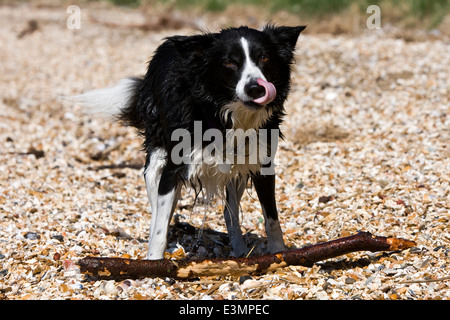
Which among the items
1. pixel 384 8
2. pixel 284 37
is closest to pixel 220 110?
pixel 284 37

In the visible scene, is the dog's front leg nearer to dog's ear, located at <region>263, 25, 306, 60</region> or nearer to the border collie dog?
the border collie dog

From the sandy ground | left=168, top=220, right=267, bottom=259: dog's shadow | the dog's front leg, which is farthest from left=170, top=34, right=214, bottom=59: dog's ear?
left=168, top=220, right=267, bottom=259: dog's shadow

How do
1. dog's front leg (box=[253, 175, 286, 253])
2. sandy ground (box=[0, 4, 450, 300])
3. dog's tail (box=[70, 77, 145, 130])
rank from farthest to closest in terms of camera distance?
1. dog's tail (box=[70, 77, 145, 130])
2. dog's front leg (box=[253, 175, 286, 253])
3. sandy ground (box=[0, 4, 450, 300])

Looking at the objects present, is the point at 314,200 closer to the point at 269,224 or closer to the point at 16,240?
the point at 269,224

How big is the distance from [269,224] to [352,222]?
70cm

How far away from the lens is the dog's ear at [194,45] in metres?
3.88

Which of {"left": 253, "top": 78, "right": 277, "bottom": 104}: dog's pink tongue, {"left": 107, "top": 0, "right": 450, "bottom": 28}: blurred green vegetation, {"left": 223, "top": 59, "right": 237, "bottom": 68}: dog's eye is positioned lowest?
{"left": 253, "top": 78, "right": 277, "bottom": 104}: dog's pink tongue

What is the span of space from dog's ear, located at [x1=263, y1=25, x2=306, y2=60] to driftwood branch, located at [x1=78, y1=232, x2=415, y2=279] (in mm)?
1274

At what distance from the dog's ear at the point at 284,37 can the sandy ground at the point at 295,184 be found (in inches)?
50.0

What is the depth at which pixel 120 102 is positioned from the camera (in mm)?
5043

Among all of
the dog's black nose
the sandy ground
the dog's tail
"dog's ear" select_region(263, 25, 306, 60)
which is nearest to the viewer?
the dog's black nose

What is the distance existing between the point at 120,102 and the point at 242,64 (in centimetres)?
158

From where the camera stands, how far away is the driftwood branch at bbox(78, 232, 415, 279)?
3.71 m

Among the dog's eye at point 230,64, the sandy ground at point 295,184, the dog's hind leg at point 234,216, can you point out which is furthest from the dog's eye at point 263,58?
the sandy ground at point 295,184
